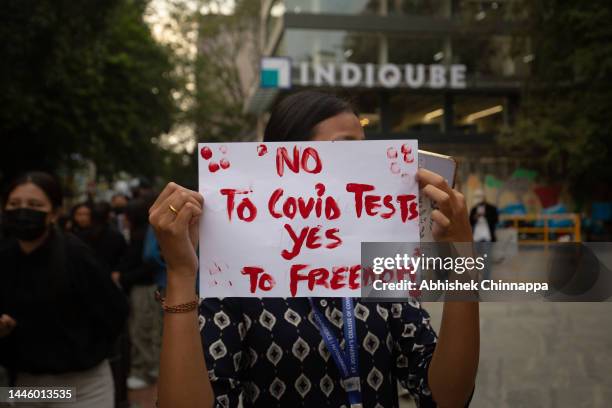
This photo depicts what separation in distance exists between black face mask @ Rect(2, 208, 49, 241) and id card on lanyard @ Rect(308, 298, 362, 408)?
80.4 inches

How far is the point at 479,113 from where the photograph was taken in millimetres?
26688

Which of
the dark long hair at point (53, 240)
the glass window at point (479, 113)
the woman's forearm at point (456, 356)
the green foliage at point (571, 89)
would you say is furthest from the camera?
the glass window at point (479, 113)

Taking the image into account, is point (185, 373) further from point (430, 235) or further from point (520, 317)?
point (520, 317)

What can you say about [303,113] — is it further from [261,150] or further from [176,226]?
[176,226]

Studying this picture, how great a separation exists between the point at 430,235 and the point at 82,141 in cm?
2169

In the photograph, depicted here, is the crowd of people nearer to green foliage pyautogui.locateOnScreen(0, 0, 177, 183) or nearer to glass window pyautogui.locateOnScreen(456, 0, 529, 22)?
green foliage pyautogui.locateOnScreen(0, 0, 177, 183)

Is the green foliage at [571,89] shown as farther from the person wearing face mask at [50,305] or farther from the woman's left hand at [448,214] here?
the woman's left hand at [448,214]

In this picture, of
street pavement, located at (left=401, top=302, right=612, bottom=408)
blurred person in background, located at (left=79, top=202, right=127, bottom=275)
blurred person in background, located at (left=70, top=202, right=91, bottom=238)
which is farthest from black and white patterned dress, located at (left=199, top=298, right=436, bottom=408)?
blurred person in background, located at (left=70, top=202, right=91, bottom=238)

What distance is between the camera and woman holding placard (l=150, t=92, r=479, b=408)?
1793mm

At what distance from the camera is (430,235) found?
1.89 m

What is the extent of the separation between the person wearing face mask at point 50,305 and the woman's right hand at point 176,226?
176 centimetres

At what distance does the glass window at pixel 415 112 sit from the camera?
2575 cm

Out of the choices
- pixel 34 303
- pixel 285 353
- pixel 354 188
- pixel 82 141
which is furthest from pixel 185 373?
pixel 82 141

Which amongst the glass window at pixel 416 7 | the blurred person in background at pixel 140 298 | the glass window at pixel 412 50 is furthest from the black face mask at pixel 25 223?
the glass window at pixel 416 7
